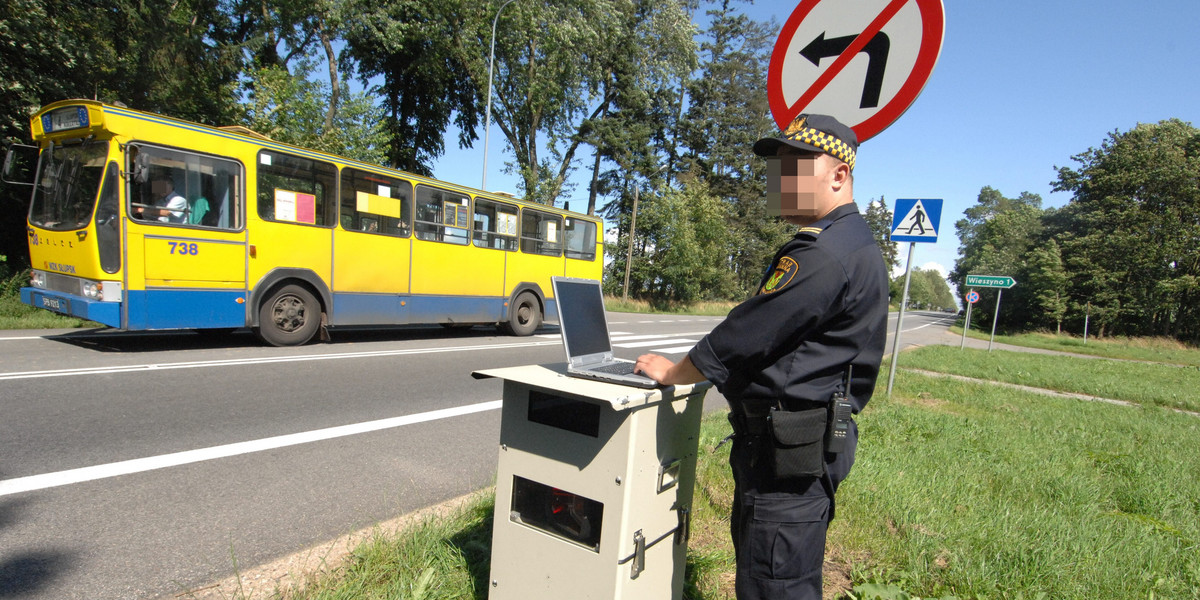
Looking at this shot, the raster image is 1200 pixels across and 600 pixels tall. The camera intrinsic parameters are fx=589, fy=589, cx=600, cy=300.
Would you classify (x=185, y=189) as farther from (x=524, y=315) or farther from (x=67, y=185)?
(x=524, y=315)

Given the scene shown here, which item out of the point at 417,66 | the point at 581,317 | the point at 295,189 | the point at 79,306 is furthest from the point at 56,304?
the point at 417,66

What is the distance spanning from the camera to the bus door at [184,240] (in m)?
7.11

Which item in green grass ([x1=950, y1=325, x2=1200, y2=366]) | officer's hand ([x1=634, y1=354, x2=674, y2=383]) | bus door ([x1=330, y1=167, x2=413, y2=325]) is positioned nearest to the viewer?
officer's hand ([x1=634, y1=354, x2=674, y2=383])

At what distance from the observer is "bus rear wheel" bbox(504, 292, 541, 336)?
1257 centimetres

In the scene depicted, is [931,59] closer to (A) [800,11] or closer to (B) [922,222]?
(A) [800,11]

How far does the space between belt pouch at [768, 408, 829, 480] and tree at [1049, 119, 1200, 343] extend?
154 feet

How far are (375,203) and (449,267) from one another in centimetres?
181

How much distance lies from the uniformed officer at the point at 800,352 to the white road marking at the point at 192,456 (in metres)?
3.76

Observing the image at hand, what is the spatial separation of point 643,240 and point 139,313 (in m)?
31.0

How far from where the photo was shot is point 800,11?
2787 mm

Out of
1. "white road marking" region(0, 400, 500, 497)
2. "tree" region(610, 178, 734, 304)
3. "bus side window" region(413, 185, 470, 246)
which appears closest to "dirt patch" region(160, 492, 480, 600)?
"white road marking" region(0, 400, 500, 497)

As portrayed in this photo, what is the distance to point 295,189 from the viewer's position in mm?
8781

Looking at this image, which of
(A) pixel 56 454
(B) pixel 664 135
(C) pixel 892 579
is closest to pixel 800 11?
(C) pixel 892 579

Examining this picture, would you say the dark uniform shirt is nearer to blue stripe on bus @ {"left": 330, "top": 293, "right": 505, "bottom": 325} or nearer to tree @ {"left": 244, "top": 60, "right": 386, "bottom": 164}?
blue stripe on bus @ {"left": 330, "top": 293, "right": 505, "bottom": 325}
